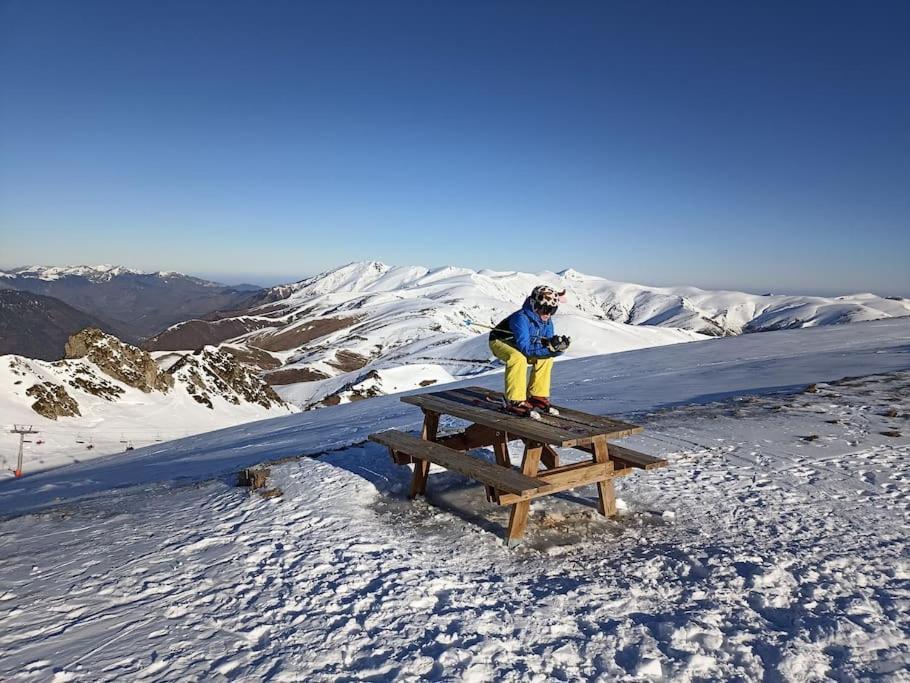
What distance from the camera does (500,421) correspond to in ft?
21.8

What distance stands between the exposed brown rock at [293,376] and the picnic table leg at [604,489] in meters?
85.6

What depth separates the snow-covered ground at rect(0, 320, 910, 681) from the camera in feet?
12.8

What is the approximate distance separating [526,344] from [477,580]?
301 centimetres

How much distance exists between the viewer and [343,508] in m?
6.95

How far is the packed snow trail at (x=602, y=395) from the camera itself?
12592mm

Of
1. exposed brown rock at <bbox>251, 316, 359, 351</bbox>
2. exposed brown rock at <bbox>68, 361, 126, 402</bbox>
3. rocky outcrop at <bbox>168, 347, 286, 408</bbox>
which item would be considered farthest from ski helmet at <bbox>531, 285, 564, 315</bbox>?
exposed brown rock at <bbox>251, 316, 359, 351</bbox>

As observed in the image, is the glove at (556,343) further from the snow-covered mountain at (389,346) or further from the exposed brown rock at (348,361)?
the exposed brown rock at (348,361)

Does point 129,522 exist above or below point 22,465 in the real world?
above

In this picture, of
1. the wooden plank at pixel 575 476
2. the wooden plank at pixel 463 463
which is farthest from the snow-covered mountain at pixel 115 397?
the wooden plank at pixel 575 476

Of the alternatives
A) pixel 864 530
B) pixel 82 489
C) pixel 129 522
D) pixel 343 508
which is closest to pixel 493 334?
pixel 343 508

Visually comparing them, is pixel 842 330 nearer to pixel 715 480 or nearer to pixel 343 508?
pixel 715 480

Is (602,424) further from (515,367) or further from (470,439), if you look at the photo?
(470,439)

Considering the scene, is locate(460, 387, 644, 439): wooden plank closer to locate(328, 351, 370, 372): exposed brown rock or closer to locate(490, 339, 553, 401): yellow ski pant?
locate(490, 339, 553, 401): yellow ski pant

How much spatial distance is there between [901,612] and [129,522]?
8.20m
